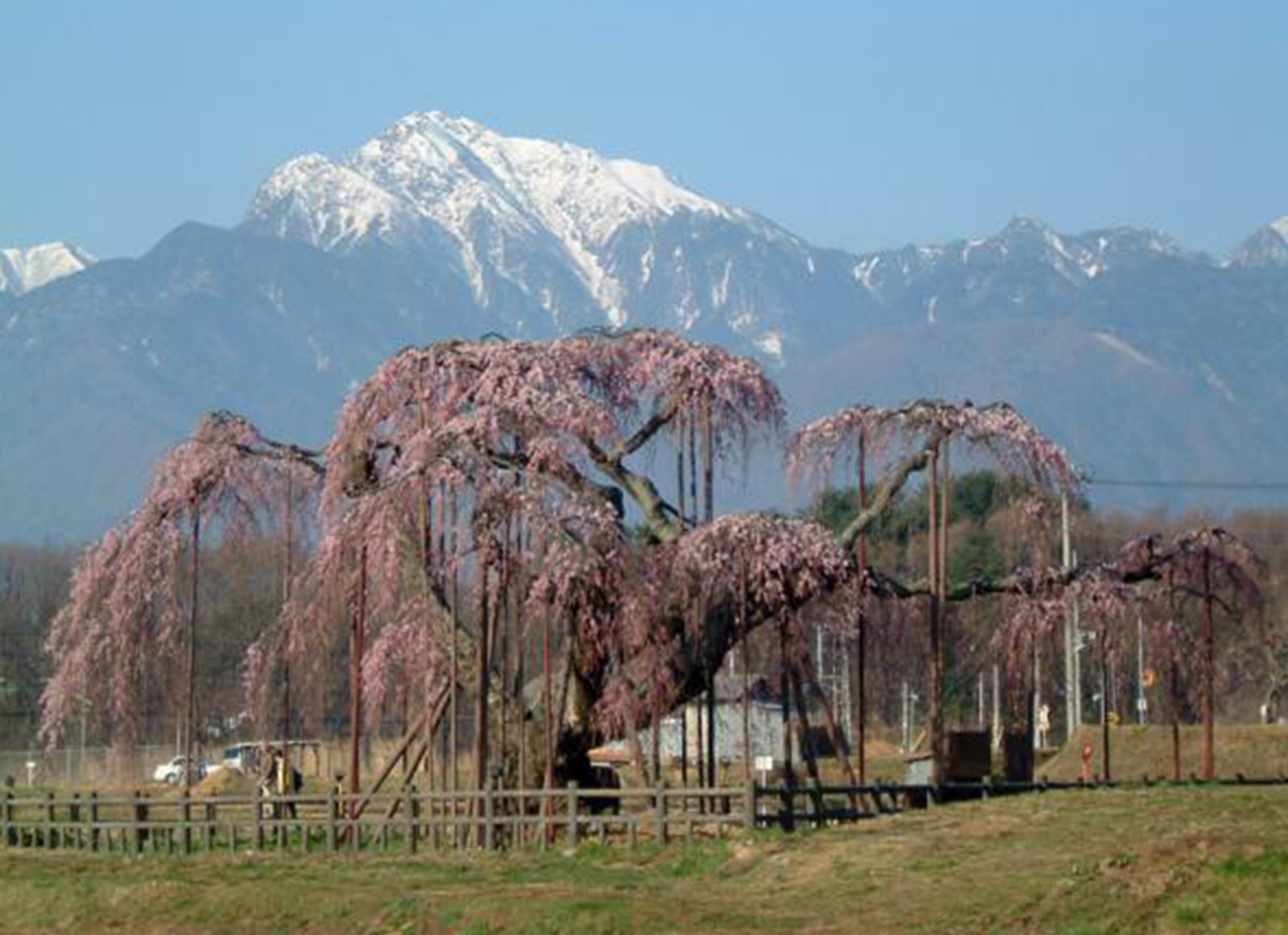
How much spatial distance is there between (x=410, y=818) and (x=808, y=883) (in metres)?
10.1

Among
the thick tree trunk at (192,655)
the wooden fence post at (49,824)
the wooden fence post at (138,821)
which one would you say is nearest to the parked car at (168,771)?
the wooden fence post at (49,824)

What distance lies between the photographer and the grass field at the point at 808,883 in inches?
1331

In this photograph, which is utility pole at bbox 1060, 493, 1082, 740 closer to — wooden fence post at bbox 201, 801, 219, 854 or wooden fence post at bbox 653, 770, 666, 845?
wooden fence post at bbox 653, 770, 666, 845

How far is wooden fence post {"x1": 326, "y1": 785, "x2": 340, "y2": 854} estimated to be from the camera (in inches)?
1870

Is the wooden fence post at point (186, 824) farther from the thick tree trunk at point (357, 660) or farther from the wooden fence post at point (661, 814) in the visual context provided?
the wooden fence post at point (661, 814)

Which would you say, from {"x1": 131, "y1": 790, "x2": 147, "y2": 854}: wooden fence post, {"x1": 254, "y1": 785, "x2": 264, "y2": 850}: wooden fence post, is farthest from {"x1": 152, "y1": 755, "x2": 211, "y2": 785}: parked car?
{"x1": 254, "y1": 785, "x2": 264, "y2": 850}: wooden fence post

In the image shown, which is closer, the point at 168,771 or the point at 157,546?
the point at 157,546

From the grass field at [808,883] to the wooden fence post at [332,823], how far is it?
1.40 meters

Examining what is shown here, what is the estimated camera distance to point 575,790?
44.5 metres

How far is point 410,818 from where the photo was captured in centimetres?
4591

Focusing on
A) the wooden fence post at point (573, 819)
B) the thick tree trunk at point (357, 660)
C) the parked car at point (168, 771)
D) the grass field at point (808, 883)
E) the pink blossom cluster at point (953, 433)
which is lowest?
the grass field at point (808, 883)

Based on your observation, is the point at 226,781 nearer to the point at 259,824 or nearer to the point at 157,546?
the point at 157,546

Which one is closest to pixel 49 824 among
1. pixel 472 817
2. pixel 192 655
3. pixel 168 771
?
pixel 192 655

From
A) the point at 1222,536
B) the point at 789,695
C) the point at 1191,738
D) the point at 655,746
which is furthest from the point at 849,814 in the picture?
the point at 1191,738
